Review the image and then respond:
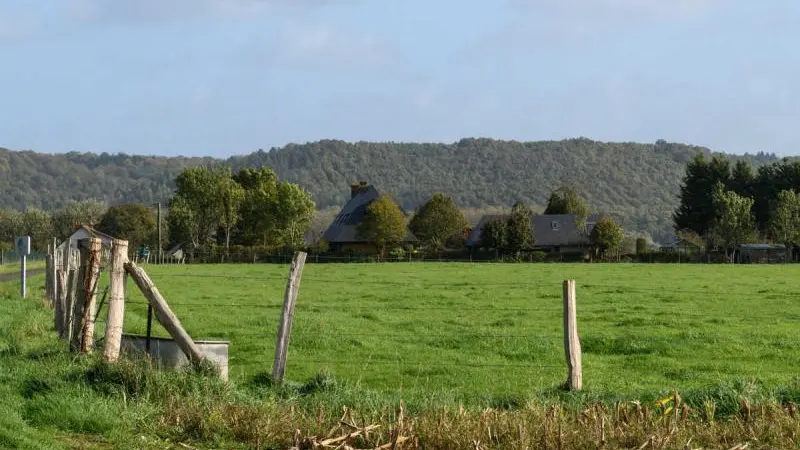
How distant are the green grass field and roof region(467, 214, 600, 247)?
75198mm

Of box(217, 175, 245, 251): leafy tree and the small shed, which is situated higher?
box(217, 175, 245, 251): leafy tree

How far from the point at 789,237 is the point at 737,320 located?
84636mm

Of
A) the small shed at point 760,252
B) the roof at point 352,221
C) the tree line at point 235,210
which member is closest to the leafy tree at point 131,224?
the tree line at point 235,210

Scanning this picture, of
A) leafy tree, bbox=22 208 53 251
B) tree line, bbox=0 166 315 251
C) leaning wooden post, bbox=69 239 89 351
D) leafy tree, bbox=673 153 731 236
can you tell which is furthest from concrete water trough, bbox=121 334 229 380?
leafy tree, bbox=22 208 53 251

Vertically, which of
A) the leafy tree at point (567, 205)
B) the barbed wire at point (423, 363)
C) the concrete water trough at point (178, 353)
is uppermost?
the leafy tree at point (567, 205)

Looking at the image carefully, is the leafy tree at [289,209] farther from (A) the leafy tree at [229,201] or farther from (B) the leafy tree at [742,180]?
(B) the leafy tree at [742,180]

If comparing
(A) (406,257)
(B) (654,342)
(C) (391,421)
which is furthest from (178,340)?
(A) (406,257)

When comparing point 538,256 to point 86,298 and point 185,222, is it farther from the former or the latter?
point 86,298

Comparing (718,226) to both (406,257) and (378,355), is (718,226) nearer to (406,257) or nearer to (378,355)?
(406,257)

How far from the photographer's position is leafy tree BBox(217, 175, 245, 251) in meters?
103

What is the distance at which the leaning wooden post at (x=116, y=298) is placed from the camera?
13180 mm

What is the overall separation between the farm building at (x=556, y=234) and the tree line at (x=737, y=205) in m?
11.2

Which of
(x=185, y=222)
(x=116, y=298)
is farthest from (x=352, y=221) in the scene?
(x=116, y=298)

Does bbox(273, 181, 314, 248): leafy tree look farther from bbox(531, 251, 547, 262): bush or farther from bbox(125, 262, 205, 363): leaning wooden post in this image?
bbox(125, 262, 205, 363): leaning wooden post
